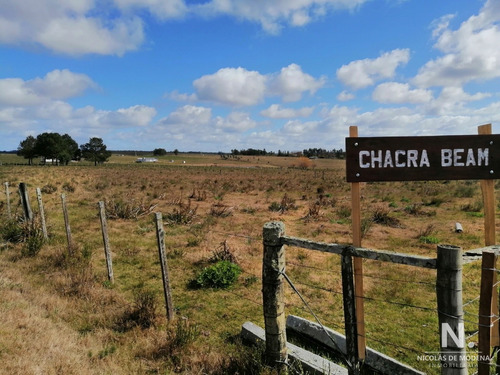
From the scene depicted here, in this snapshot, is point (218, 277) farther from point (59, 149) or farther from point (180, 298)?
point (59, 149)

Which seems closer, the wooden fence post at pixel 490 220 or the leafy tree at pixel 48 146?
the wooden fence post at pixel 490 220

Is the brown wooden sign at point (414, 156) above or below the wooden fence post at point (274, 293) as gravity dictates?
above

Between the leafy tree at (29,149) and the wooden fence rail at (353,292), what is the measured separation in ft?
287

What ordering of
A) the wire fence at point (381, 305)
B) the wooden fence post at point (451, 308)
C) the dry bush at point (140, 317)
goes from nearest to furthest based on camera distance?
the wooden fence post at point (451, 308)
the dry bush at point (140, 317)
the wire fence at point (381, 305)

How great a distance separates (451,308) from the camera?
2363 mm

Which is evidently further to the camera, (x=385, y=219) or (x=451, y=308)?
(x=385, y=219)

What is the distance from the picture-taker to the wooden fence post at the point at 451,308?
2.30 metres

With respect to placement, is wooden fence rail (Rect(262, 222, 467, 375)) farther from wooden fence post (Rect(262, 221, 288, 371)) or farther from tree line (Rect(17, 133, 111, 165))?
tree line (Rect(17, 133, 111, 165))

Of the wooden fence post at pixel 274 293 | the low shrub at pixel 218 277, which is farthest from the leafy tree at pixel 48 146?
the wooden fence post at pixel 274 293

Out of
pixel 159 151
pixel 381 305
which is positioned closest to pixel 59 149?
pixel 159 151

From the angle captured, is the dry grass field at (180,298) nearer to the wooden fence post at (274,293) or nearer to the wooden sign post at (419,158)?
the wooden fence post at (274,293)

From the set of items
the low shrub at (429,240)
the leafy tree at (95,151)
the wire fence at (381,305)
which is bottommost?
the low shrub at (429,240)

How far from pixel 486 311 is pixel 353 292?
1.11 m

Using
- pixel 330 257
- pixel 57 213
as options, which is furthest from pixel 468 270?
pixel 57 213
